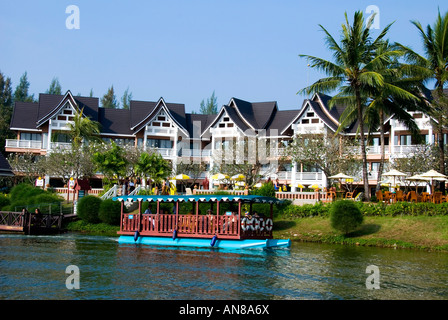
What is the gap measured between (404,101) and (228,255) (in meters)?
19.8

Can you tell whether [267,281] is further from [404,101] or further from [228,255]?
[404,101]

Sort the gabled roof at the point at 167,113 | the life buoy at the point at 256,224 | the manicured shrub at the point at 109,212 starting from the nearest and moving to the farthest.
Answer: the life buoy at the point at 256,224 → the manicured shrub at the point at 109,212 → the gabled roof at the point at 167,113

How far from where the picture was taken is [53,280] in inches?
705

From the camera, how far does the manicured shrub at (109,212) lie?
121 ft

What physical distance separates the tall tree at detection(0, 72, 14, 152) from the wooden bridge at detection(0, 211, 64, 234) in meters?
32.8

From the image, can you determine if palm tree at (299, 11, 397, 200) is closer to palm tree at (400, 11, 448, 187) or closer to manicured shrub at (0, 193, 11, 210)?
palm tree at (400, 11, 448, 187)

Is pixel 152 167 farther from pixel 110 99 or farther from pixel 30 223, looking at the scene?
pixel 110 99

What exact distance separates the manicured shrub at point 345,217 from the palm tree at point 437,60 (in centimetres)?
832

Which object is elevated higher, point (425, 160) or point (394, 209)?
point (425, 160)

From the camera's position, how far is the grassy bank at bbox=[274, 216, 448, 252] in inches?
1133

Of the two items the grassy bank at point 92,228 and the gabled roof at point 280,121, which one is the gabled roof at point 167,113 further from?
the grassy bank at point 92,228

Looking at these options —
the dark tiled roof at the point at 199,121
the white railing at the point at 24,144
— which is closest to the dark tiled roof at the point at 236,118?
the dark tiled roof at the point at 199,121
